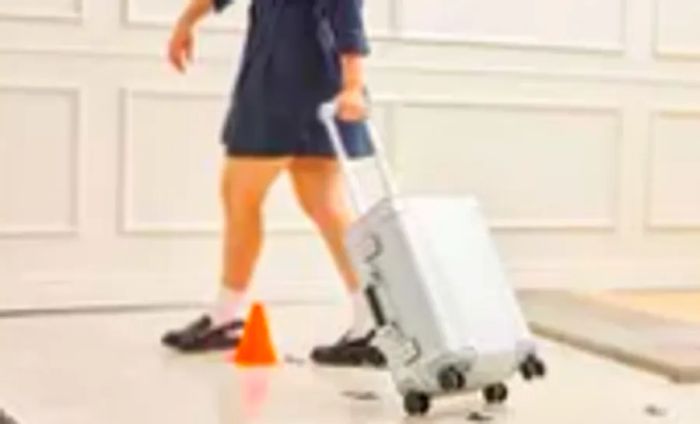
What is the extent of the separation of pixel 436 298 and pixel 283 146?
2.04 feet

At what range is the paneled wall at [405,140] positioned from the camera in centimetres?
326

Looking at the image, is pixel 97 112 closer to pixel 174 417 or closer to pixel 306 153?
pixel 306 153

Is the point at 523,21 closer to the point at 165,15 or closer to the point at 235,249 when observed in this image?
the point at 165,15

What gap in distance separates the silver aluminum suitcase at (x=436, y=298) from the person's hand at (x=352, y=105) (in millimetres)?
229

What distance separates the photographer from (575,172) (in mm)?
3832

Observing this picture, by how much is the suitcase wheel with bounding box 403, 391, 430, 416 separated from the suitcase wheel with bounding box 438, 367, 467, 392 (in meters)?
0.06

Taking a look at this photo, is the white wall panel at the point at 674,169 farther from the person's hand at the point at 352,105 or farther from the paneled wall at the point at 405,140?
the person's hand at the point at 352,105

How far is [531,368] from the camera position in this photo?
7.09 ft

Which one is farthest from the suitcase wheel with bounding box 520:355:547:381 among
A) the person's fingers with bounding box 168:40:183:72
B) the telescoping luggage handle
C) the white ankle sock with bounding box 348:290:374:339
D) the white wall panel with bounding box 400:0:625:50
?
the white wall panel with bounding box 400:0:625:50

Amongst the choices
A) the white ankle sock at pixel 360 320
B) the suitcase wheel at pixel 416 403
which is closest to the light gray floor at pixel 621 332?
the white ankle sock at pixel 360 320

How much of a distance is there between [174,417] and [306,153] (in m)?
0.71

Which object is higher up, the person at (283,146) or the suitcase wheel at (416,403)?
the person at (283,146)

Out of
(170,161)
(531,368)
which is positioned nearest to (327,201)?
(531,368)

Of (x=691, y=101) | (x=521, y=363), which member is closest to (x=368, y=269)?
(x=521, y=363)
